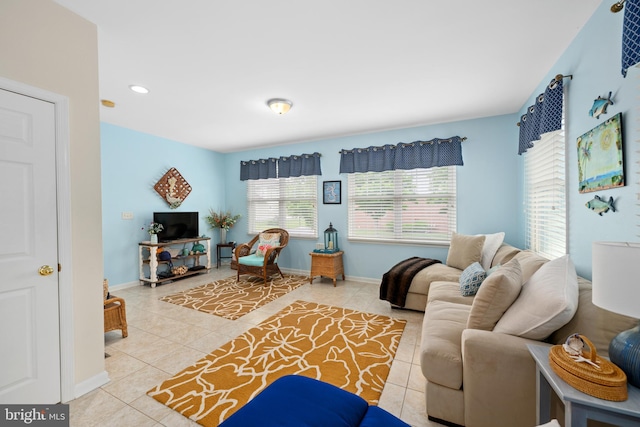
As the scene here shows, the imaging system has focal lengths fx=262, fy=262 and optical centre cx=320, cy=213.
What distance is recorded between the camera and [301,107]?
3443mm

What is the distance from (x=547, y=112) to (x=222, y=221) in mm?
5504

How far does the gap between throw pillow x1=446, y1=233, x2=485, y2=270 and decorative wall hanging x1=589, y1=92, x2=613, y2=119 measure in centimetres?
199

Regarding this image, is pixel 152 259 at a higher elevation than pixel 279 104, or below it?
below

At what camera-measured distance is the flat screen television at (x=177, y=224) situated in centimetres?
465

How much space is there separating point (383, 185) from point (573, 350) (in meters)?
3.55

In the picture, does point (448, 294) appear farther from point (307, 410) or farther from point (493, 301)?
point (307, 410)

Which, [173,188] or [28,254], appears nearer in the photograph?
[28,254]

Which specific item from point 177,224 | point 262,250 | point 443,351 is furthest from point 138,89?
point 443,351

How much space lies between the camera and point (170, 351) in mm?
2434

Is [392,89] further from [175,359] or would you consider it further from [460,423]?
[175,359]

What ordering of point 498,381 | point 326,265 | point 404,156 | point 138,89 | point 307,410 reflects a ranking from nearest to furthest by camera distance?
point 307,410
point 498,381
point 138,89
point 404,156
point 326,265

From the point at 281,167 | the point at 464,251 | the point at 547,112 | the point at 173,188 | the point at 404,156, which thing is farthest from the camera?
the point at 281,167

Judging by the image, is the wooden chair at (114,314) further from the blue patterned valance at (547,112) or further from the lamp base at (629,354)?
the blue patterned valance at (547,112)

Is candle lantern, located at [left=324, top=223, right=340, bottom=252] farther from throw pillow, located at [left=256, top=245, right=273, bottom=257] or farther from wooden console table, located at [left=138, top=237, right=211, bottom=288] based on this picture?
wooden console table, located at [left=138, top=237, right=211, bottom=288]
